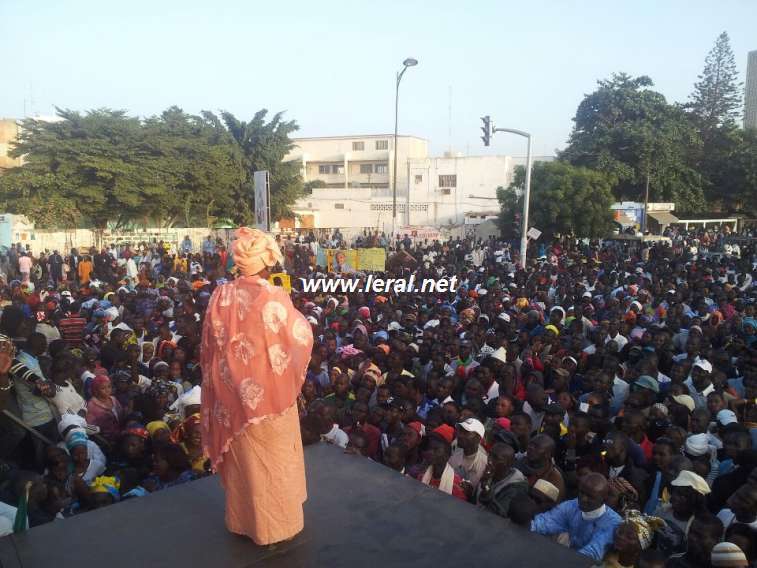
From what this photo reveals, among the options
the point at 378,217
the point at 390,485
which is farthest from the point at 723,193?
the point at 390,485

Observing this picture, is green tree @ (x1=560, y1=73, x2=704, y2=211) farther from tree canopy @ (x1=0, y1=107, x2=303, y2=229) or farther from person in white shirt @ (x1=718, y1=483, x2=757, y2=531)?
person in white shirt @ (x1=718, y1=483, x2=757, y2=531)

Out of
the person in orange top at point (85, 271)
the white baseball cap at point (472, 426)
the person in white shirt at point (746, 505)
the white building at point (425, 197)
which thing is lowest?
the person in white shirt at point (746, 505)

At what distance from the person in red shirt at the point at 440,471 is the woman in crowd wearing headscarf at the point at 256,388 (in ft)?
4.12

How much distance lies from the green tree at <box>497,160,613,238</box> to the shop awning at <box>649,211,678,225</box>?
7.39 meters

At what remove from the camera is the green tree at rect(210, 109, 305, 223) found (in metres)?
29.8

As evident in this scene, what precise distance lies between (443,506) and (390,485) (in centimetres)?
40

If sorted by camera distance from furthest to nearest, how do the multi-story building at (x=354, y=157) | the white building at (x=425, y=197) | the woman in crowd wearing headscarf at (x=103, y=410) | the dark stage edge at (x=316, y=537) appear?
the multi-story building at (x=354, y=157) < the white building at (x=425, y=197) < the woman in crowd wearing headscarf at (x=103, y=410) < the dark stage edge at (x=316, y=537)

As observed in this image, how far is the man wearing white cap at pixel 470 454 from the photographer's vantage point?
4.25 meters

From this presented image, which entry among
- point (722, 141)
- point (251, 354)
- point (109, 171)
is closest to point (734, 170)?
point (722, 141)

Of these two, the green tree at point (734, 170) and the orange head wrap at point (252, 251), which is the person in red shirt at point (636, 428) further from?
the green tree at point (734, 170)

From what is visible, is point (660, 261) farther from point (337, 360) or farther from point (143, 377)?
point (143, 377)

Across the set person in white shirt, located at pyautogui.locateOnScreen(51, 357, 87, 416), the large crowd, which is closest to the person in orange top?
the large crowd

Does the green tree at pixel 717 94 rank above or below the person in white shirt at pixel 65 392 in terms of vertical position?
above

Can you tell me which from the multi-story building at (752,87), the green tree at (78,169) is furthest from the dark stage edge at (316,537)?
the multi-story building at (752,87)
